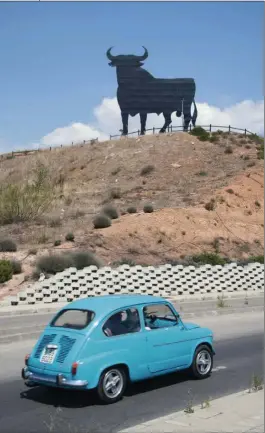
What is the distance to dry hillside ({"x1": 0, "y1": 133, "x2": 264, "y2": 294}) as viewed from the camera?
33.8 meters

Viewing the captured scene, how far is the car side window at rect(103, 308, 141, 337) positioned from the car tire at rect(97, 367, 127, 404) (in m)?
0.56

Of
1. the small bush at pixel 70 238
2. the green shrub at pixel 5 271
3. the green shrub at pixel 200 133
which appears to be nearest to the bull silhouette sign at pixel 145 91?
the green shrub at pixel 200 133

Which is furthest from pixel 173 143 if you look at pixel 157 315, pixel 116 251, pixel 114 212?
pixel 157 315

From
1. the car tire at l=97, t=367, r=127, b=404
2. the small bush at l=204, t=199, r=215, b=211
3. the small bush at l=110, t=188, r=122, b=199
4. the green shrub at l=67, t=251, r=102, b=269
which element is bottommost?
the car tire at l=97, t=367, r=127, b=404

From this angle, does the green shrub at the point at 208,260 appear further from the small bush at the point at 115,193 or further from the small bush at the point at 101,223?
the small bush at the point at 115,193

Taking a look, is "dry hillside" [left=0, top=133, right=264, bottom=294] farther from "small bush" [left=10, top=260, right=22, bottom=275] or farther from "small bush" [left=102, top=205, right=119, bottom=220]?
"small bush" [left=102, top=205, right=119, bottom=220]

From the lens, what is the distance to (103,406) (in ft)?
28.6

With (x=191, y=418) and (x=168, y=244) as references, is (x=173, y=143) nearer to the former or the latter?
(x=168, y=244)

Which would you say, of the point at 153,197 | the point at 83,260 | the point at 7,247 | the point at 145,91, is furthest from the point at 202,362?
the point at 145,91

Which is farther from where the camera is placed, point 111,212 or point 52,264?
point 111,212

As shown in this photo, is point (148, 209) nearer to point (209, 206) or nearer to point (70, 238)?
point (209, 206)

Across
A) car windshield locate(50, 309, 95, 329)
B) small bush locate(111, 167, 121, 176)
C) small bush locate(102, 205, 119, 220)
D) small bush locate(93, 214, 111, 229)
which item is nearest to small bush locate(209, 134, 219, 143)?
small bush locate(111, 167, 121, 176)

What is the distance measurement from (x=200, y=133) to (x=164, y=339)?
180ft

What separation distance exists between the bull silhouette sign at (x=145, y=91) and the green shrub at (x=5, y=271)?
3680cm
